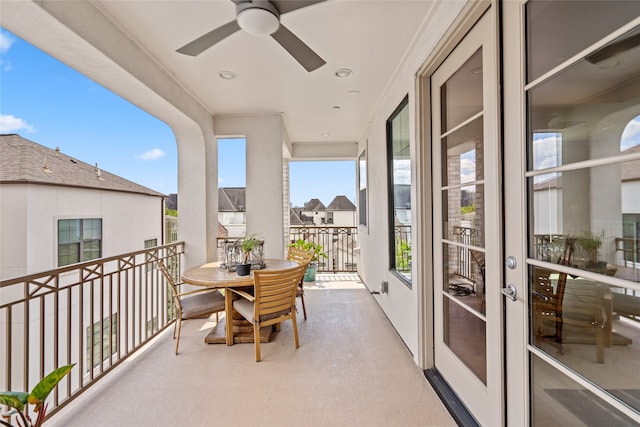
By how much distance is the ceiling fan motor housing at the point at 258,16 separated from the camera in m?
1.60

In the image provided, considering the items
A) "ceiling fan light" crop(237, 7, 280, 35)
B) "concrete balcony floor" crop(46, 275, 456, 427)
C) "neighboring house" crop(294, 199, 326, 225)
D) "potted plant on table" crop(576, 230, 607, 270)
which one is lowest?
"concrete balcony floor" crop(46, 275, 456, 427)

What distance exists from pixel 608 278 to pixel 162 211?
29.3 feet

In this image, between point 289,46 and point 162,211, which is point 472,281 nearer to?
point 289,46

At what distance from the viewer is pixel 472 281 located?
5.74 ft

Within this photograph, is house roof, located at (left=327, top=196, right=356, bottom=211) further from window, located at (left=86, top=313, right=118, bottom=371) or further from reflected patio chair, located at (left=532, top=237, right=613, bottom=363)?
reflected patio chair, located at (left=532, top=237, right=613, bottom=363)

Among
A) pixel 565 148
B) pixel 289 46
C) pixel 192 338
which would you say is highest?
pixel 289 46

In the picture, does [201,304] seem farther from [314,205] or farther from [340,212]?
[314,205]

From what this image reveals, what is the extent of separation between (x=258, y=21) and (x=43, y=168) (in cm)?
554

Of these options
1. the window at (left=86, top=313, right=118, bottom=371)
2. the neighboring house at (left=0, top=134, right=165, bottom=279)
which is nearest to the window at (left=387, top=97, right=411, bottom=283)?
the window at (left=86, top=313, right=118, bottom=371)

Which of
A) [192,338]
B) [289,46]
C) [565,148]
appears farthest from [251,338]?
[565,148]

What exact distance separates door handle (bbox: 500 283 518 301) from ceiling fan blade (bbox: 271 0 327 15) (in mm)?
1791

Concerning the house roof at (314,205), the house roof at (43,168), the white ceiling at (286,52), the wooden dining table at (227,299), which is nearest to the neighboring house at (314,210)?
the house roof at (314,205)

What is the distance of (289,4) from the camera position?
1.65 meters

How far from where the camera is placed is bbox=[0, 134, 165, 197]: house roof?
4.54 m
